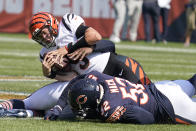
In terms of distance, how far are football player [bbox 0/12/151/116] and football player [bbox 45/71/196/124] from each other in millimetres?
412

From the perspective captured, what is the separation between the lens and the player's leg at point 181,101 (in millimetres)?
4965

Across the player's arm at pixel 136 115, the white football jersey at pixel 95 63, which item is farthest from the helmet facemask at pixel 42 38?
the player's arm at pixel 136 115

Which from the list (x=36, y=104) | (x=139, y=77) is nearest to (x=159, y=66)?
(x=139, y=77)

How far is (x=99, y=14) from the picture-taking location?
19.9 meters

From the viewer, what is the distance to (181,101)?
5.00 m

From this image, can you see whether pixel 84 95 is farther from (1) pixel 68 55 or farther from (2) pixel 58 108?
(1) pixel 68 55

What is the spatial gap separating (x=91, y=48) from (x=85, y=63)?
0.18 metres

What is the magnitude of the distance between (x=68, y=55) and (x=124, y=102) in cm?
107

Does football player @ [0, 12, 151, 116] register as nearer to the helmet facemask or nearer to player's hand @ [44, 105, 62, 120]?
the helmet facemask

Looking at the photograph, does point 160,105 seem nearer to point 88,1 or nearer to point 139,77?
→ point 139,77

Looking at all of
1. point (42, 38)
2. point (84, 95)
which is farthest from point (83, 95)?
point (42, 38)

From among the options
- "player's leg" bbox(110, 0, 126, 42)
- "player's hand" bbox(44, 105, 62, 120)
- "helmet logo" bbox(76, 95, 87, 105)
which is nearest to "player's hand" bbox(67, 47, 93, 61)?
"player's hand" bbox(44, 105, 62, 120)

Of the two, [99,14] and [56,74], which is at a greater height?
[56,74]

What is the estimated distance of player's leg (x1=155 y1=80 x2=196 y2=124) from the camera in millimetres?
4965
